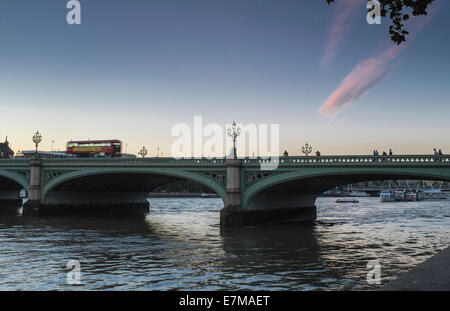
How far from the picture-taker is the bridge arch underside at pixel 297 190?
42000mm

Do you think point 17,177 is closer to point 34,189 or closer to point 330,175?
point 34,189

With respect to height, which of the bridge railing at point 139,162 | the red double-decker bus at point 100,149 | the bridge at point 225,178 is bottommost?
the bridge at point 225,178

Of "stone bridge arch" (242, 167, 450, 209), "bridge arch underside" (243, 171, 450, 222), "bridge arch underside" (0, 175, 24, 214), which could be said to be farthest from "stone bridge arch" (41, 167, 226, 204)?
"bridge arch underside" (0, 175, 24, 214)

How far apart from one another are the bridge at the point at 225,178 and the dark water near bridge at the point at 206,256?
471 cm

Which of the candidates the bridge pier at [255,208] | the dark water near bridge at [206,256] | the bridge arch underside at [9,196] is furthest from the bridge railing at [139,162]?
the bridge arch underside at [9,196]

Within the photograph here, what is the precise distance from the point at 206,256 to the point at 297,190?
29769 mm

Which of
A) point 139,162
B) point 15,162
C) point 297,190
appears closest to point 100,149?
point 15,162

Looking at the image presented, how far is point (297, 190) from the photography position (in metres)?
55.1

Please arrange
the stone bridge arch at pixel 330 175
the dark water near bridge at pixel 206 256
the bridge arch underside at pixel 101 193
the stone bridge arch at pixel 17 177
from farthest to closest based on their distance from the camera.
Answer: the stone bridge arch at pixel 17 177, the bridge arch underside at pixel 101 193, the stone bridge arch at pixel 330 175, the dark water near bridge at pixel 206 256

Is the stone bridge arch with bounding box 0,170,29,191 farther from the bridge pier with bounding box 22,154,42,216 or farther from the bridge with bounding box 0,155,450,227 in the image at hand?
the bridge pier with bounding box 22,154,42,216

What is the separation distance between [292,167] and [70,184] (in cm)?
3074

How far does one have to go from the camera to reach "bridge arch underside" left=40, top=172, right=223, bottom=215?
185ft

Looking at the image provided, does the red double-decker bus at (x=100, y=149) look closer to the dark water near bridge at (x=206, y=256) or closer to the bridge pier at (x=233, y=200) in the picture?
the dark water near bridge at (x=206, y=256)
